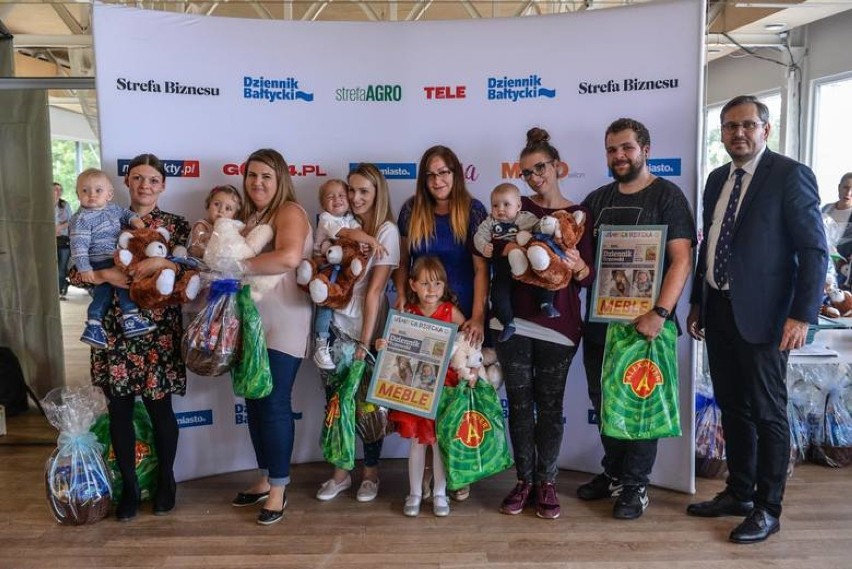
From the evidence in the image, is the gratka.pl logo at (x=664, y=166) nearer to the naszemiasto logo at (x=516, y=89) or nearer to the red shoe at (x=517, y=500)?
the naszemiasto logo at (x=516, y=89)

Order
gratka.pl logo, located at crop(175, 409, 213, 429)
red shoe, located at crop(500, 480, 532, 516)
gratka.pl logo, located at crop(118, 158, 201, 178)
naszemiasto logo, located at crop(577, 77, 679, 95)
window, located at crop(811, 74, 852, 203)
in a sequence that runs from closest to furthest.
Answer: red shoe, located at crop(500, 480, 532, 516), naszemiasto logo, located at crop(577, 77, 679, 95), gratka.pl logo, located at crop(118, 158, 201, 178), gratka.pl logo, located at crop(175, 409, 213, 429), window, located at crop(811, 74, 852, 203)

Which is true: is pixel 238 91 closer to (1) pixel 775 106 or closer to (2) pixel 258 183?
(2) pixel 258 183

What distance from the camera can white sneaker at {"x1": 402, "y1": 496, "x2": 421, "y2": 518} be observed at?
2.70 metres

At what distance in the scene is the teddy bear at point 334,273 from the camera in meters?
2.54

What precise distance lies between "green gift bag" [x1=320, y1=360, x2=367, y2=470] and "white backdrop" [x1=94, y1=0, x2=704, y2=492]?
670mm

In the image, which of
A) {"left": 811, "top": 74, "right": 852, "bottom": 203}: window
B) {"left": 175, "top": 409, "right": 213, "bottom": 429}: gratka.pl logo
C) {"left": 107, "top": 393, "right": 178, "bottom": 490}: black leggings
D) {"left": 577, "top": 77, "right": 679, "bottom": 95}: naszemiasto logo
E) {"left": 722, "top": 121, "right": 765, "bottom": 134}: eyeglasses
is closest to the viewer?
{"left": 722, "top": 121, "right": 765, "bottom": 134}: eyeglasses

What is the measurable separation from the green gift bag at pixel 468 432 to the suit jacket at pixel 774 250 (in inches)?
38.9

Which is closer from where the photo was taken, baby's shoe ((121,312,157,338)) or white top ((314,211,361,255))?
baby's shoe ((121,312,157,338))

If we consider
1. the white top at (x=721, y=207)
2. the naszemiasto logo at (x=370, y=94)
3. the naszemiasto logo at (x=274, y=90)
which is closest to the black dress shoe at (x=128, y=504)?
the naszemiasto logo at (x=274, y=90)

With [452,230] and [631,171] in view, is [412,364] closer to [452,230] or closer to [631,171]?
[452,230]

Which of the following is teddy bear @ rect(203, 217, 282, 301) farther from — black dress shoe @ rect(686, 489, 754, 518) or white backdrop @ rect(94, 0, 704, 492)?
black dress shoe @ rect(686, 489, 754, 518)

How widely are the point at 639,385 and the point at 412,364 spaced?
88 centimetres

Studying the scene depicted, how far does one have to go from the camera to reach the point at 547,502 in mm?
2664

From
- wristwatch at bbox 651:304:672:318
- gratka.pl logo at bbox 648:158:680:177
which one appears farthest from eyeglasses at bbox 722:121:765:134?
wristwatch at bbox 651:304:672:318
